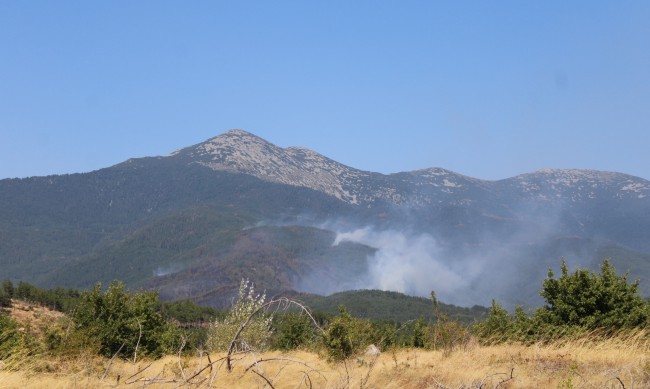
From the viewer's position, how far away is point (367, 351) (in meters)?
17.7


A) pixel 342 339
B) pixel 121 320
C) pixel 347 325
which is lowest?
pixel 121 320

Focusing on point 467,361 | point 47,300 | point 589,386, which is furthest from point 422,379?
point 47,300

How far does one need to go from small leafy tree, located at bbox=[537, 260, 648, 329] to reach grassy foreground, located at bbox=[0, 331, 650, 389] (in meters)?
4.60

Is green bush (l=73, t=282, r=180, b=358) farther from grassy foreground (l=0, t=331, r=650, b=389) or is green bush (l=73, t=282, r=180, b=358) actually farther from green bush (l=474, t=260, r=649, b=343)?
green bush (l=474, t=260, r=649, b=343)

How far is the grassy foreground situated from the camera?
8195 millimetres

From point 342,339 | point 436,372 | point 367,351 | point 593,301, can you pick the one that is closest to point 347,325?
point 342,339

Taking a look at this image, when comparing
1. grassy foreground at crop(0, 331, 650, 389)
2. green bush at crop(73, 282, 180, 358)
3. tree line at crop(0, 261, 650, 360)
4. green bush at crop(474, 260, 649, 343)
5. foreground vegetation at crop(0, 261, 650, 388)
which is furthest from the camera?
green bush at crop(73, 282, 180, 358)

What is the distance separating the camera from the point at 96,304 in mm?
29234

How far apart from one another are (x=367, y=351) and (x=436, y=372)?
6.83 meters

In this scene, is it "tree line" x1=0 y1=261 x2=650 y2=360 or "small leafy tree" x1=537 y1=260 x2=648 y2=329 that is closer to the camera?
"tree line" x1=0 y1=261 x2=650 y2=360

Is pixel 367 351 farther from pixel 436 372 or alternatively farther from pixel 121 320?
pixel 121 320

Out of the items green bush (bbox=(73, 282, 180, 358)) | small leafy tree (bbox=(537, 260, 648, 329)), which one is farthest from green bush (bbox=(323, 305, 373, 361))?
green bush (bbox=(73, 282, 180, 358))

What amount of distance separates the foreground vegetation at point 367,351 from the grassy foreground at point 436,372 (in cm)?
4

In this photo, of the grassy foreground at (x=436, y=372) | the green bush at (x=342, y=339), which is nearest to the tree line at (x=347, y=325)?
the green bush at (x=342, y=339)
